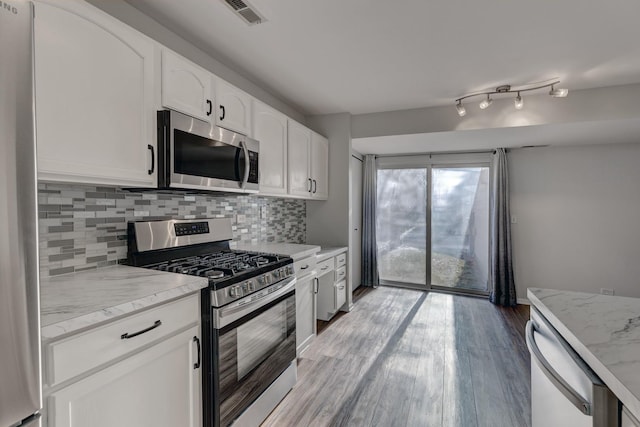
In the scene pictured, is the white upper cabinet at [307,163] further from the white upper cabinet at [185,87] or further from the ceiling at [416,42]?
the white upper cabinet at [185,87]

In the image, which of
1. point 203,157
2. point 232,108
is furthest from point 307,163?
point 203,157

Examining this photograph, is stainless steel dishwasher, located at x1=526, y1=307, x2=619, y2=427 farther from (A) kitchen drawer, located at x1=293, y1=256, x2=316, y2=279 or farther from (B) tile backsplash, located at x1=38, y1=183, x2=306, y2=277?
(B) tile backsplash, located at x1=38, y1=183, x2=306, y2=277

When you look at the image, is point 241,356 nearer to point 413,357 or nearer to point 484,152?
point 413,357

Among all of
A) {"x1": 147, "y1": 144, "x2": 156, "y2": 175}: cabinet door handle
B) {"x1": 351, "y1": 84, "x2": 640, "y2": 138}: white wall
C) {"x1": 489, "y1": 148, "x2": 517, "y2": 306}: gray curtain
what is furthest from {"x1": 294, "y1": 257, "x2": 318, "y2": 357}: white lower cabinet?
{"x1": 489, "y1": 148, "x2": 517, "y2": 306}: gray curtain

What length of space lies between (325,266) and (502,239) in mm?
2639

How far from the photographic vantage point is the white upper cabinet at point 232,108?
6.63ft

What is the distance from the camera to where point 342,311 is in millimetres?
3715

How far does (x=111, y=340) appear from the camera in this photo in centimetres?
106

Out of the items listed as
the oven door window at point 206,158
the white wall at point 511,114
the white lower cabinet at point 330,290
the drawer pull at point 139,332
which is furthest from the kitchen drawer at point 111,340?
the white wall at point 511,114

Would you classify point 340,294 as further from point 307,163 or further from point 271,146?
point 271,146

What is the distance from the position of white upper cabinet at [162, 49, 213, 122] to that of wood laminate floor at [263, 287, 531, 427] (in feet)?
6.41

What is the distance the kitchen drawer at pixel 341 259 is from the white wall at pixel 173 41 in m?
1.83

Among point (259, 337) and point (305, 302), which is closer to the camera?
point (259, 337)

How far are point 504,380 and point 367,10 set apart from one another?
2754 mm
